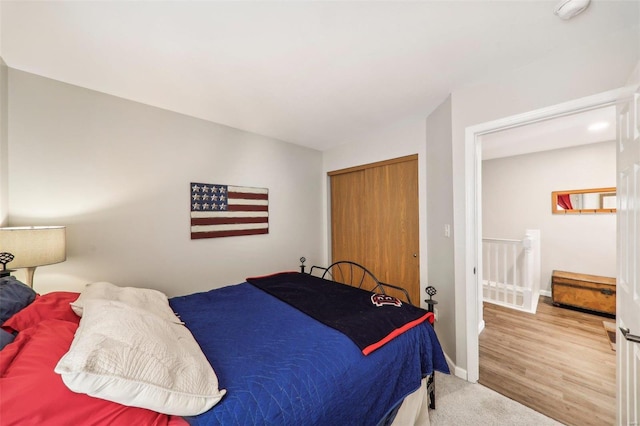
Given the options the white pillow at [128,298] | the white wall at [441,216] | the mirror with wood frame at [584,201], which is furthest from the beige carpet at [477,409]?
the mirror with wood frame at [584,201]

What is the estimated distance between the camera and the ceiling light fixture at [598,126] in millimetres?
2893

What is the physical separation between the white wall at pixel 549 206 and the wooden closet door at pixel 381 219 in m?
2.68

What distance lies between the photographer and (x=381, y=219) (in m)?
3.30

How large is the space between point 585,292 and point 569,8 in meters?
3.90

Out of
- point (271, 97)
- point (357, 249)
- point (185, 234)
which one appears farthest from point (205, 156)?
point (357, 249)

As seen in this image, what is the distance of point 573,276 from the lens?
11.9 ft

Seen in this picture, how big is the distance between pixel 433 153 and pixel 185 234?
2.78 m

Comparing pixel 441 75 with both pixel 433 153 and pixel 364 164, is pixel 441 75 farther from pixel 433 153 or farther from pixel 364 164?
pixel 364 164

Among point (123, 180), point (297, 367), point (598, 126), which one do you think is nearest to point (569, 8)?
point (297, 367)

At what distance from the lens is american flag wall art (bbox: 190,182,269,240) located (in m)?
2.66

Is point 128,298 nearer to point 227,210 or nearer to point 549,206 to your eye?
point 227,210

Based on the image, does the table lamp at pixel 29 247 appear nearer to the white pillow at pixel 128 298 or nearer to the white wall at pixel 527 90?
the white pillow at pixel 128 298

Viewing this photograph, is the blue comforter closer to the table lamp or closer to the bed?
the bed

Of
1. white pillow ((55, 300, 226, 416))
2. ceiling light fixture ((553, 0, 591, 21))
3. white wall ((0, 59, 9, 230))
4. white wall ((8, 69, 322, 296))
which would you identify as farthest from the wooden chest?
white wall ((0, 59, 9, 230))
